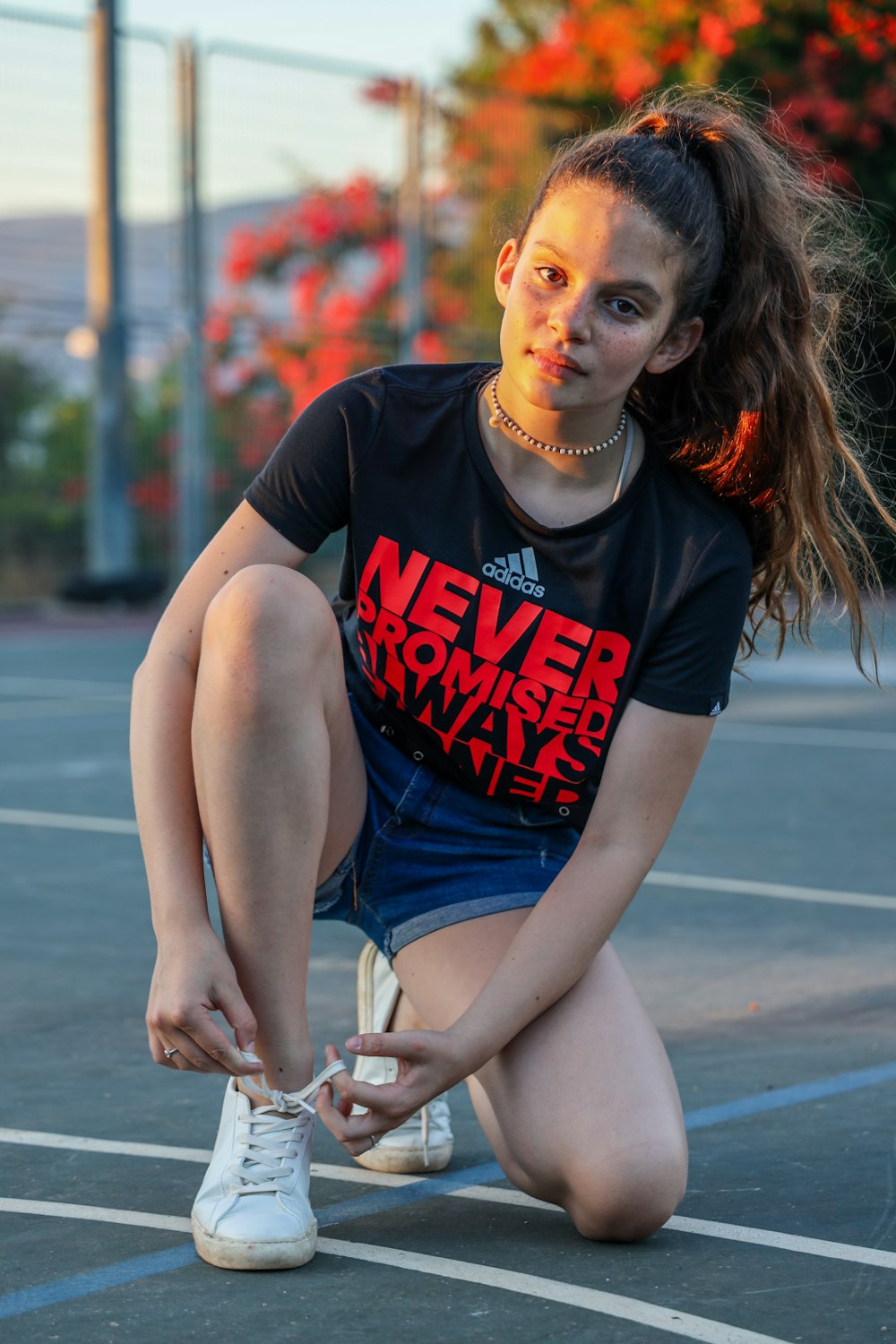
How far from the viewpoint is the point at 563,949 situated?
2.54 meters

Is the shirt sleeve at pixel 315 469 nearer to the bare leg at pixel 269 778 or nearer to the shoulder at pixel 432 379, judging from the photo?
the shoulder at pixel 432 379

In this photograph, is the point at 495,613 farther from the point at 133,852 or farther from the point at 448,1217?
the point at 133,852

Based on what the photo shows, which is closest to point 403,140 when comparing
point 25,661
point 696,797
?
point 25,661

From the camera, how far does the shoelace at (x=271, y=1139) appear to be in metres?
2.41

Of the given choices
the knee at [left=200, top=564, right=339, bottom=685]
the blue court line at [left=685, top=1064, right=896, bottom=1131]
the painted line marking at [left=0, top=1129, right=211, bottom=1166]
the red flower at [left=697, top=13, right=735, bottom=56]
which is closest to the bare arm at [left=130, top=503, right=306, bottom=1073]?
the knee at [left=200, top=564, right=339, bottom=685]

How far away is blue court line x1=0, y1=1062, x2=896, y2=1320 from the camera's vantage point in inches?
87.9

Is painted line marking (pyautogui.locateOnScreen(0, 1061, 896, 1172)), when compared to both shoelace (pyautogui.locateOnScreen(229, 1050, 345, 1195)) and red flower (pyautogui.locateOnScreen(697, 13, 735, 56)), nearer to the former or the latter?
shoelace (pyautogui.locateOnScreen(229, 1050, 345, 1195))

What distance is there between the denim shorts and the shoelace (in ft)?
1.14

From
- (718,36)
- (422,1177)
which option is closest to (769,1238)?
(422,1177)

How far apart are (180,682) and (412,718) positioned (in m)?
0.38

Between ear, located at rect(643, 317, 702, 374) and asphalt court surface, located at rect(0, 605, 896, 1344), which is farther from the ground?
ear, located at rect(643, 317, 702, 374)

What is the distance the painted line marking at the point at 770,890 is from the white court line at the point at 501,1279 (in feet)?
8.61

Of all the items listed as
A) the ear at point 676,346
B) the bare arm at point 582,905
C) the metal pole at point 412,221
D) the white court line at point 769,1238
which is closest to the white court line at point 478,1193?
the white court line at point 769,1238

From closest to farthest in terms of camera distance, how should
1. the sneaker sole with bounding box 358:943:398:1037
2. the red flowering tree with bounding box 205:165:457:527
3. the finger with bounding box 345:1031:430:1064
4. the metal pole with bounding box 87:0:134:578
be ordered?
the finger with bounding box 345:1031:430:1064 < the sneaker sole with bounding box 358:943:398:1037 < the metal pole with bounding box 87:0:134:578 < the red flowering tree with bounding box 205:165:457:527
